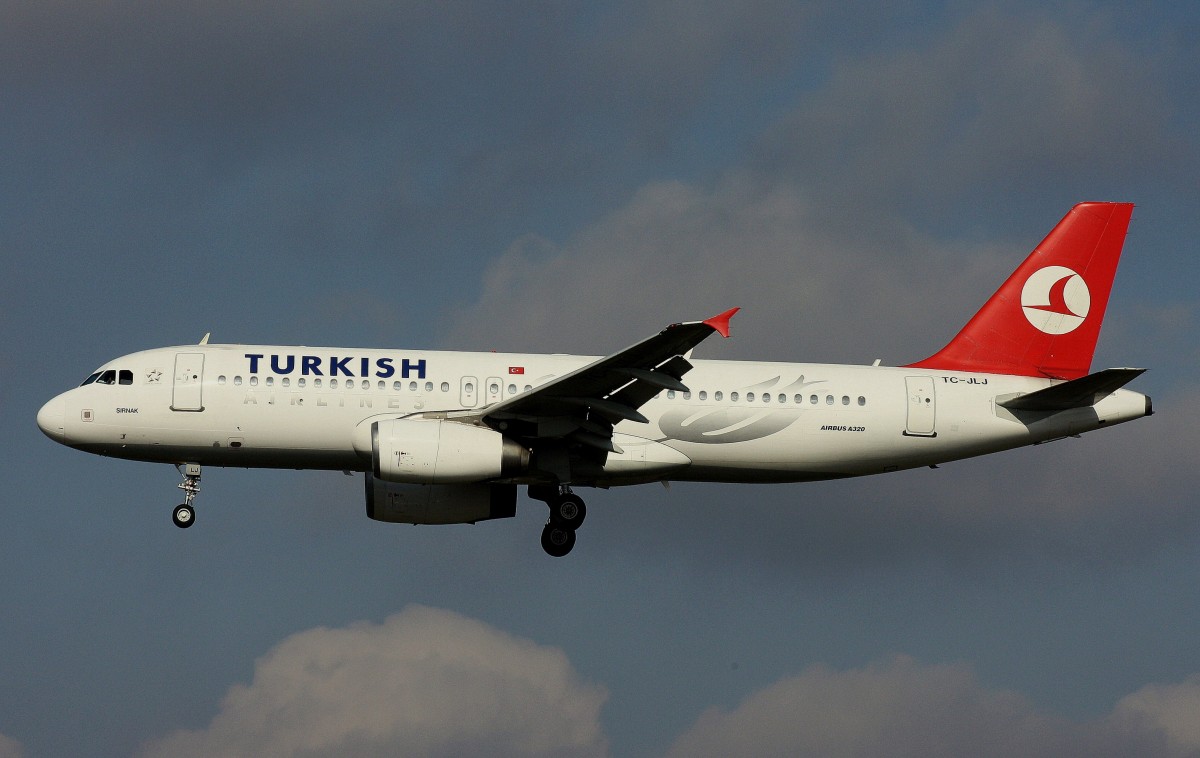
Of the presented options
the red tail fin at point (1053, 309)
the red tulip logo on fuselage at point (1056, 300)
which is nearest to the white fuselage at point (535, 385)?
the red tail fin at point (1053, 309)

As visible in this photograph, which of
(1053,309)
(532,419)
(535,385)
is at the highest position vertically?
(1053,309)

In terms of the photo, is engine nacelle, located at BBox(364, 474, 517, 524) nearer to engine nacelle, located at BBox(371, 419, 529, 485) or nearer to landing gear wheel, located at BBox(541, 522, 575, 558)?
landing gear wheel, located at BBox(541, 522, 575, 558)

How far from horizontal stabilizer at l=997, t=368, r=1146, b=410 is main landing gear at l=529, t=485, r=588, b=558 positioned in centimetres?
1048

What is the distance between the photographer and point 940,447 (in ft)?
129

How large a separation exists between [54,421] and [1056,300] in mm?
24899

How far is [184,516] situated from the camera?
1510 inches

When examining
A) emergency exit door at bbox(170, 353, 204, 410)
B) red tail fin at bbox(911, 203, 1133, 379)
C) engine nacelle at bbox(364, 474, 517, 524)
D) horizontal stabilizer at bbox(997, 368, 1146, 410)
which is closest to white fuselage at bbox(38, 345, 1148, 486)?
emergency exit door at bbox(170, 353, 204, 410)

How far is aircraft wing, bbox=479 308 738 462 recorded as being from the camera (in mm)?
33562

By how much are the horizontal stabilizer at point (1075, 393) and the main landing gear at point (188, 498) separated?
62.7 ft

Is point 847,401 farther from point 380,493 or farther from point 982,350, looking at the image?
point 380,493

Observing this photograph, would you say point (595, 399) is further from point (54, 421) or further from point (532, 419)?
point (54, 421)

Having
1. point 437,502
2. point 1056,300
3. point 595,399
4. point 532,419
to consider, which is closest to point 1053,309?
point 1056,300

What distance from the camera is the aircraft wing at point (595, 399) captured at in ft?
110

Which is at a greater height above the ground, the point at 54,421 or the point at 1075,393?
the point at 1075,393
